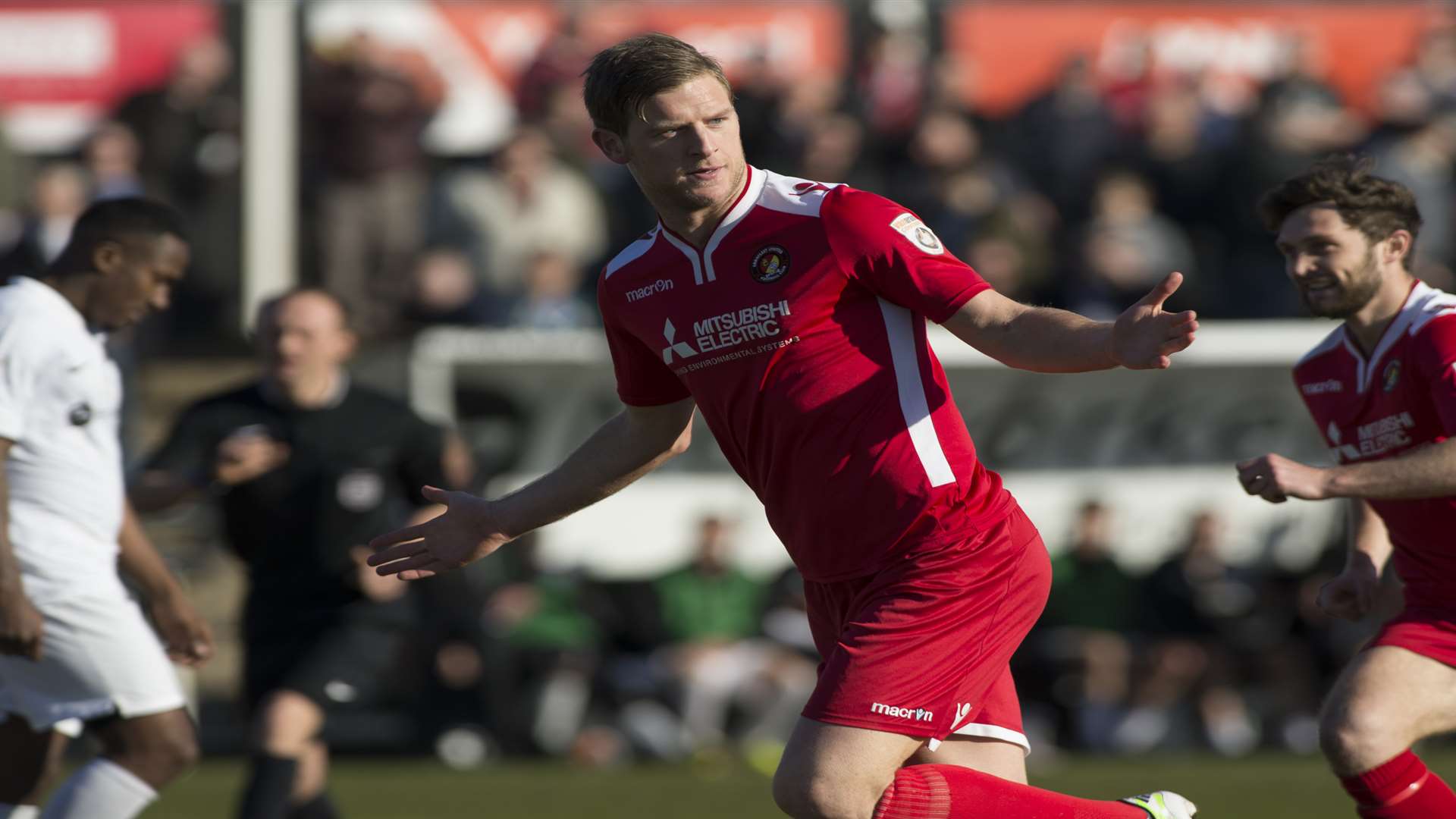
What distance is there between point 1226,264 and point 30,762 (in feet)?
35.0

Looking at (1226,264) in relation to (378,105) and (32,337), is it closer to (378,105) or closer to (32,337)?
(378,105)

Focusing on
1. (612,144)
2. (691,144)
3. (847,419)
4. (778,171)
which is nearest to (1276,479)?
(847,419)

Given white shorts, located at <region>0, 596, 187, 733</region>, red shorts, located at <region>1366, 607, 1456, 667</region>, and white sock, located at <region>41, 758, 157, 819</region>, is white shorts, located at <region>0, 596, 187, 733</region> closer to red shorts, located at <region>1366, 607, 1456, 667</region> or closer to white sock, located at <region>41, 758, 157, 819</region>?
white sock, located at <region>41, 758, 157, 819</region>

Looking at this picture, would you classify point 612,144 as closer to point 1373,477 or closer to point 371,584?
point 1373,477

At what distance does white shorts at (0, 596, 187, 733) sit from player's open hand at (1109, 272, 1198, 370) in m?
3.31

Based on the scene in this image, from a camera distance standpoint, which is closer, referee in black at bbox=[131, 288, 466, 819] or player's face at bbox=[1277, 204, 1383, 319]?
player's face at bbox=[1277, 204, 1383, 319]

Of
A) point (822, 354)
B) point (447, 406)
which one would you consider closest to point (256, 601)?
point (822, 354)

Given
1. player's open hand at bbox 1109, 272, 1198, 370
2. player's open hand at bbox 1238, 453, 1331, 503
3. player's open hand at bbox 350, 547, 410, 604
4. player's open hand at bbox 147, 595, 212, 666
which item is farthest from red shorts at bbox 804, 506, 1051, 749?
player's open hand at bbox 350, 547, 410, 604

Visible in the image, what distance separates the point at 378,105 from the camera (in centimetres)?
1372

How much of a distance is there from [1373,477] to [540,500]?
2249mm

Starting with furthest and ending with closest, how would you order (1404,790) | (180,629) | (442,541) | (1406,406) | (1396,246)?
(180,629) → (1396,246) → (1406,406) → (1404,790) → (442,541)

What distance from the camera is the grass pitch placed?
32.7 feet

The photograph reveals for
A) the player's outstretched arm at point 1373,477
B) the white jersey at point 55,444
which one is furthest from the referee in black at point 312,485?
the player's outstretched arm at point 1373,477

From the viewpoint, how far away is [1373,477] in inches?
212
